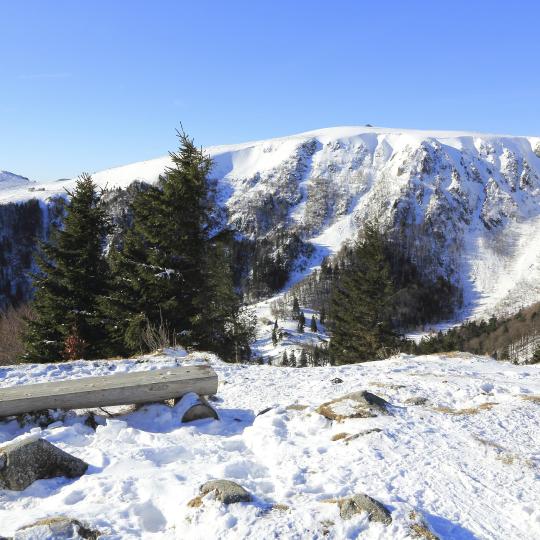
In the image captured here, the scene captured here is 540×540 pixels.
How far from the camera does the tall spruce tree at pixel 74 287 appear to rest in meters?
18.3

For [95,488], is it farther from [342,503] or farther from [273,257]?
[273,257]

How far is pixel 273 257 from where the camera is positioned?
639 feet

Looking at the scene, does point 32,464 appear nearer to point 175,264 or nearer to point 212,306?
point 175,264

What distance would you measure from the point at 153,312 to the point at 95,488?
1346 centimetres

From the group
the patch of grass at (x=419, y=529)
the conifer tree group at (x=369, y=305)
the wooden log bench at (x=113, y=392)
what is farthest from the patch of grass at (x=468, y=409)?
the conifer tree group at (x=369, y=305)

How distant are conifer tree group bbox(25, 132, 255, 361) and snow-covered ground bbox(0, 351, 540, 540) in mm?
9579

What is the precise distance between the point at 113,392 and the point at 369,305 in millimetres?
25333

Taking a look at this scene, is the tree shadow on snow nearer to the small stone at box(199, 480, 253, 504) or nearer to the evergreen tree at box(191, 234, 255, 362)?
the small stone at box(199, 480, 253, 504)

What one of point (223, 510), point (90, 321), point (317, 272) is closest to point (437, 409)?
point (223, 510)

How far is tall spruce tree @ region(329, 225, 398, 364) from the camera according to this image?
99.4ft

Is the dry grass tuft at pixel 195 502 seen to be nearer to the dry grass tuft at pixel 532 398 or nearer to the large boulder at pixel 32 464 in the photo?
the large boulder at pixel 32 464

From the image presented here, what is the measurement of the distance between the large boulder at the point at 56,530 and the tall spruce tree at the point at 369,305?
27.3 m

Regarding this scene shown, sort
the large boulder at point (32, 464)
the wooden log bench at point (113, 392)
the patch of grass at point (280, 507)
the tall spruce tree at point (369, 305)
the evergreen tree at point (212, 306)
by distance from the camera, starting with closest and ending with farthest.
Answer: the patch of grass at point (280, 507), the large boulder at point (32, 464), the wooden log bench at point (113, 392), the evergreen tree at point (212, 306), the tall spruce tree at point (369, 305)

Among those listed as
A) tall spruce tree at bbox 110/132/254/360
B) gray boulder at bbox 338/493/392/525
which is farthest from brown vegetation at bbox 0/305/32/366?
gray boulder at bbox 338/493/392/525
